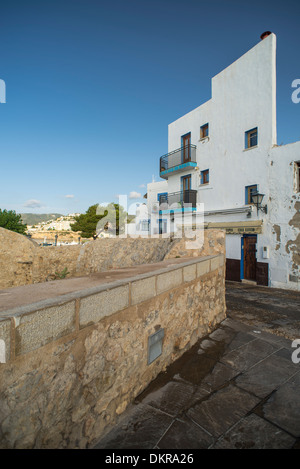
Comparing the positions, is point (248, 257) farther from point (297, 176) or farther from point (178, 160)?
point (178, 160)

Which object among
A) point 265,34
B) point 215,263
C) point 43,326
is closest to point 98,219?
point 265,34

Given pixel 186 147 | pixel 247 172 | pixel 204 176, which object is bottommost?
pixel 247 172

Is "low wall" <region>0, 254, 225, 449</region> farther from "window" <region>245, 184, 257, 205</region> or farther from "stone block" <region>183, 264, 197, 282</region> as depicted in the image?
"window" <region>245, 184, 257, 205</region>

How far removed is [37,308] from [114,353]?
3.07 ft

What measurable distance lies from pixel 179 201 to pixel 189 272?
12.2 metres

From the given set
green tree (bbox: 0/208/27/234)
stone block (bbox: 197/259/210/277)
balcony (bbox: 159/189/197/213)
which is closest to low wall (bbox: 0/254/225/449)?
stone block (bbox: 197/259/210/277)

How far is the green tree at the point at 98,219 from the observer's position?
31.4 m

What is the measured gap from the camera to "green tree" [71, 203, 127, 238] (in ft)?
103

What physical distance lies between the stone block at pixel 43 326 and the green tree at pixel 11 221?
67.5 feet

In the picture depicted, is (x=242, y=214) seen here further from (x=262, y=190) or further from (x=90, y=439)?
(x=90, y=439)

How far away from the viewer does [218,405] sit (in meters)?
2.32

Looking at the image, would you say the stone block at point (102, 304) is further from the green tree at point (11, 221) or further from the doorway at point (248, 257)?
the green tree at point (11, 221)

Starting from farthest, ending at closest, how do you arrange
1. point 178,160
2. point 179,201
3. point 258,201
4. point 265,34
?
point 178,160, point 179,201, point 265,34, point 258,201

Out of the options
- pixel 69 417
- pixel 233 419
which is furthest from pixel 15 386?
pixel 233 419
